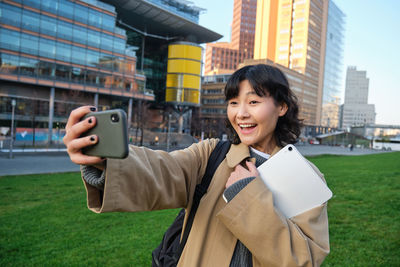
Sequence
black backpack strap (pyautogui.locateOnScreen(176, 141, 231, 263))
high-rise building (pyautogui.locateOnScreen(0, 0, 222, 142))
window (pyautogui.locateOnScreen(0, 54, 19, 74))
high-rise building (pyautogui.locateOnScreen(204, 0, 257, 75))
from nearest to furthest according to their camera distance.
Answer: black backpack strap (pyautogui.locateOnScreen(176, 141, 231, 263)) < window (pyautogui.locateOnScreen(0, 54, 19, 74)) < high-rise building (pyautogui.locateOnScreen(0, 0, 222, 142)) < high-rise building (pyautogui.locateOnScreen(204, 0, 257, 75))

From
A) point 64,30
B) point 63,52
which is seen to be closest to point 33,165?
point 63,52

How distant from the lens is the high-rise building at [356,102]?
16275 centimetres

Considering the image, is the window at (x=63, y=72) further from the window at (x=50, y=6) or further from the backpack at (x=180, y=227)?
the backpack at (x=180, y=227)

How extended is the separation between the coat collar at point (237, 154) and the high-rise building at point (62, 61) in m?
32.5

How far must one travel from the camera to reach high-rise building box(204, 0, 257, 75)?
389 feet

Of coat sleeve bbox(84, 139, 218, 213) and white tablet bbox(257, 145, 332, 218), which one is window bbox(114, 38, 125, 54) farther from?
white tablet bbox(257, 145, 332, 218)

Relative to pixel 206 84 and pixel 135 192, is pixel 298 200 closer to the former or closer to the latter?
pixel 135 192

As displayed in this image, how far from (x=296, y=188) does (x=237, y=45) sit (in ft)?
429

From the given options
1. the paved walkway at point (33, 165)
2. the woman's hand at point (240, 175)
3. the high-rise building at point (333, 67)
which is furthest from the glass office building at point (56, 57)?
the high-rise building at point (333, 67)

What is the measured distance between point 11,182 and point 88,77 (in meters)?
31.0

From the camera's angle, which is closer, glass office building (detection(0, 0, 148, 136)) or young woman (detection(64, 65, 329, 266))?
young woman (detection(64, 65, 329, 266))

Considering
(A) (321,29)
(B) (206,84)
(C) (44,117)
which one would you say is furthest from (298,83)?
(C) (44,117)

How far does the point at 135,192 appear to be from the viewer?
1.27 metres

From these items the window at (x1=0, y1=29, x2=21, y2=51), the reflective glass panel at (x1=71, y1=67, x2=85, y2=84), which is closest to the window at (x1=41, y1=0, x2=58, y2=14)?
the window at (x1=0, y1=29, x2=21, y2=51)
